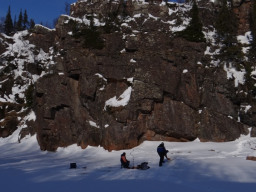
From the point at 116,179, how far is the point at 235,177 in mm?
5623

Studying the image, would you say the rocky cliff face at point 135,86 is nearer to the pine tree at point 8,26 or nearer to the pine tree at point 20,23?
the pine tree at point 8,26

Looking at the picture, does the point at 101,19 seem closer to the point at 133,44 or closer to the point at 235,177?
the point at 133,44

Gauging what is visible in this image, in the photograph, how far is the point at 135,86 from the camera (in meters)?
27.4

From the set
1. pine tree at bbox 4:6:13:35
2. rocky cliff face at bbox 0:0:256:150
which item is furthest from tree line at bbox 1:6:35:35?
rocky cliff face at bbox 0:0:256:150

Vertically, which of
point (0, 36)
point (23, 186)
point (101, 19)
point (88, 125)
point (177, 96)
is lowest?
point (23, 186)

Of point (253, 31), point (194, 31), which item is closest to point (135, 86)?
point (194, 31)

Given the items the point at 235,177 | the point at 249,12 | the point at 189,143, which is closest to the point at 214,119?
the point at 189,143

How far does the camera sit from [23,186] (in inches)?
485

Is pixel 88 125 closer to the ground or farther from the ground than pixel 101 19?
closer to the ground

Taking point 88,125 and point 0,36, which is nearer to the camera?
point 88,125

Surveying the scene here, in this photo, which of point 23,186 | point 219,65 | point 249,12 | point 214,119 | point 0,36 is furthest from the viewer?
point 0,36

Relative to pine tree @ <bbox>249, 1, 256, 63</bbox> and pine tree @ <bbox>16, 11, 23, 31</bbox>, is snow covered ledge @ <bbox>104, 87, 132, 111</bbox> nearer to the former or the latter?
pine tree @ <bbox>249, 1, 256, 63</bbox>

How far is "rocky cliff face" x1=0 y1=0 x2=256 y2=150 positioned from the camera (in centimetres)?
2675

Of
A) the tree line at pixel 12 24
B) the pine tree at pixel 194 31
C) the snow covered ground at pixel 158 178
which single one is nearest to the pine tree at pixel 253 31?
the pine tree at pixel 194 31
